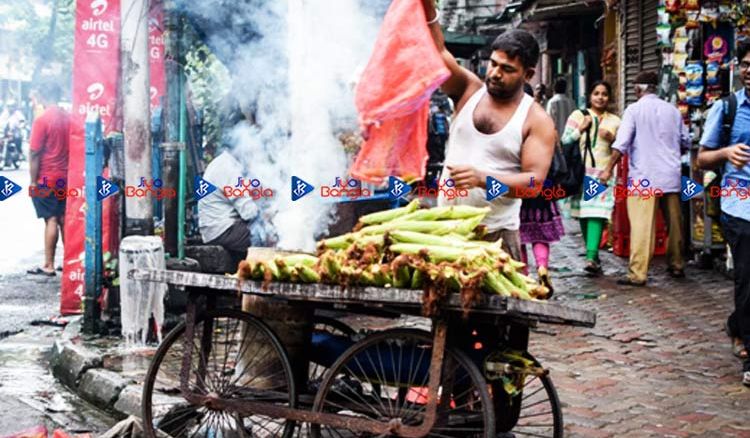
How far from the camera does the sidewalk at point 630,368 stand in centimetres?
560

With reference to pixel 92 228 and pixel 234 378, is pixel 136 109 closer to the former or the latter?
pixel 92 228

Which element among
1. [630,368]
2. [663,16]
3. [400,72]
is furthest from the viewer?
[663,16]

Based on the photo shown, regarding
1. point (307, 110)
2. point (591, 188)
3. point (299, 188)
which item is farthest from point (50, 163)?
point (591, 188)

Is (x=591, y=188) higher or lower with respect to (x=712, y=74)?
lower

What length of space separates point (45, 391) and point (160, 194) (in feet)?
10.6

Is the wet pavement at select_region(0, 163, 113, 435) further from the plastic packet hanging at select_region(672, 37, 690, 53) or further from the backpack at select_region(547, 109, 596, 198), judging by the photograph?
the plastic packet hanging at select_region(672, 37, 690, 53)

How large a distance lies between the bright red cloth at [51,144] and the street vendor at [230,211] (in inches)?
133

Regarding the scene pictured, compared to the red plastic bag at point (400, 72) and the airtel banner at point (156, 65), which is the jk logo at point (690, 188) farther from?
the red plastic bag at point (400, 72)

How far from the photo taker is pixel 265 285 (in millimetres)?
4453

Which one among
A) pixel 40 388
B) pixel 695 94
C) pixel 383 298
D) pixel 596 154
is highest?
pixel 695 94

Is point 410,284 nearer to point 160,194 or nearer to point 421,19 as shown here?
point 421,19

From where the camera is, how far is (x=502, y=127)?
511 cm

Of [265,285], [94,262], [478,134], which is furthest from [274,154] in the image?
[265,285]

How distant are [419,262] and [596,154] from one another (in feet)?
22.8
